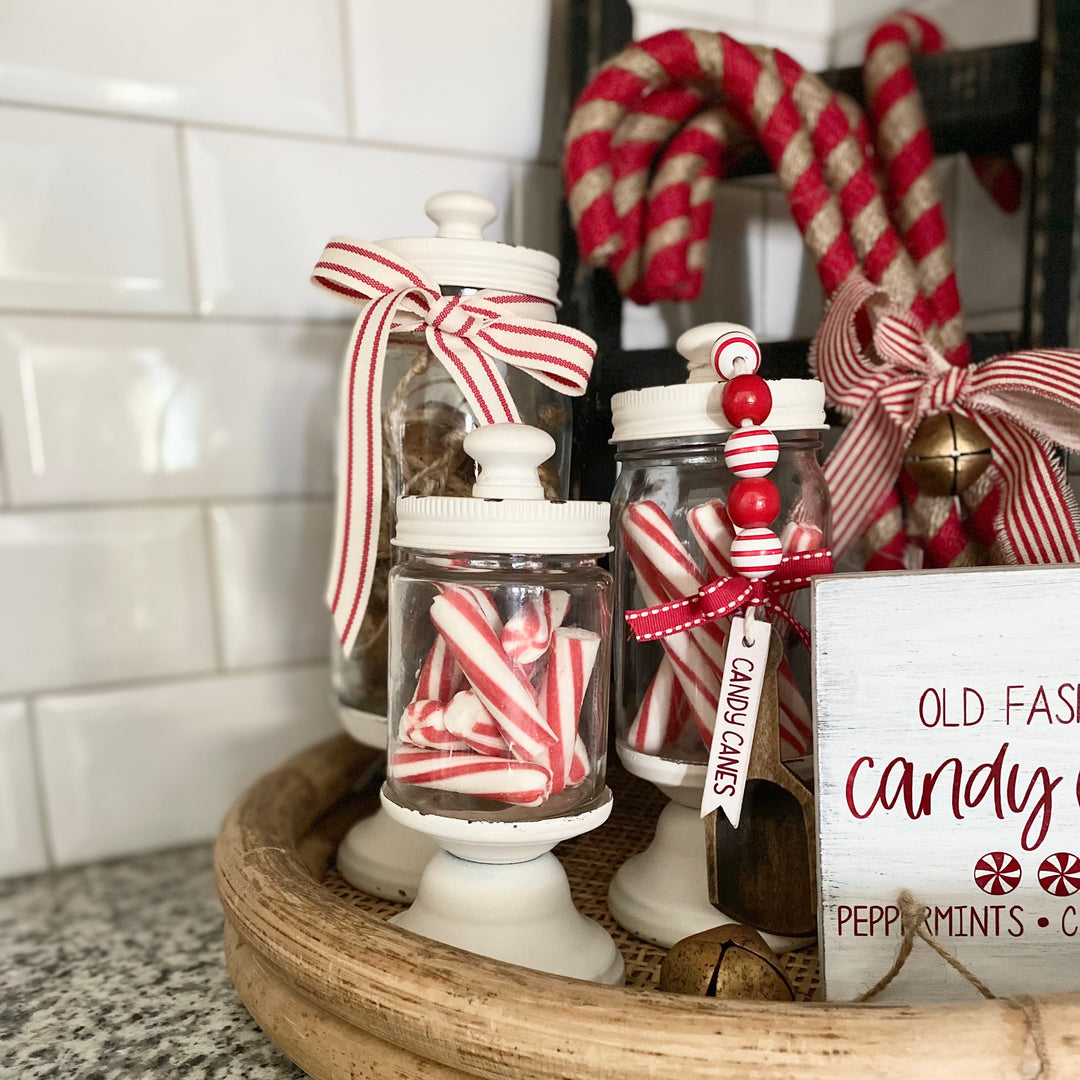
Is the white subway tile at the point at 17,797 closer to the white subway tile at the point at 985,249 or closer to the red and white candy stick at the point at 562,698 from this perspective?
the red and white candy stick at the point at 562,698

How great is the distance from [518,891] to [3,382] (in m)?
0.47

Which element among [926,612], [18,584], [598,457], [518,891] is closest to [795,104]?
[598,457]

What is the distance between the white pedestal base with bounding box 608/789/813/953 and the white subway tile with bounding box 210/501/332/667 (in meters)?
0.34

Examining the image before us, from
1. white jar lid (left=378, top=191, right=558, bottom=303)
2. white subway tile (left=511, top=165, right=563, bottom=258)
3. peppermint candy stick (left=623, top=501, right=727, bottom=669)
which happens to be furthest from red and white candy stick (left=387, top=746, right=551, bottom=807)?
white subway tile (left=511, top=165, right=563, bottom=258)

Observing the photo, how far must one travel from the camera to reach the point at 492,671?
0.38m

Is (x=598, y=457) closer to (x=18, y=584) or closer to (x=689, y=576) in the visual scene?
(x=689, y=576)

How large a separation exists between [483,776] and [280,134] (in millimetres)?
493

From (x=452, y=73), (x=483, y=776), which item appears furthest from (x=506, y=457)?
(x=452, y=73)

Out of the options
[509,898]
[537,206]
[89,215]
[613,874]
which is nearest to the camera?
[509,898]

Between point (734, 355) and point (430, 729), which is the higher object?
point (734, 355)

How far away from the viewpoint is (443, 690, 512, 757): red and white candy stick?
0.38 m

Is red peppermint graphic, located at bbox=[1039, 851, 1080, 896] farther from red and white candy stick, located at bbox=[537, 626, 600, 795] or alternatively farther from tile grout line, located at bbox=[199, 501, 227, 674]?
tile grout line, located at bbox=[199, 501, 227, 674]

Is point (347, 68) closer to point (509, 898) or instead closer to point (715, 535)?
point (715, 535)

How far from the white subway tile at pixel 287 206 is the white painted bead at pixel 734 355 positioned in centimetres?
32
